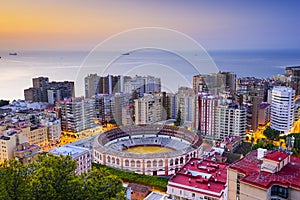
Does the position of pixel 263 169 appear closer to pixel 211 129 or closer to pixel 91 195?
pixel 91 195

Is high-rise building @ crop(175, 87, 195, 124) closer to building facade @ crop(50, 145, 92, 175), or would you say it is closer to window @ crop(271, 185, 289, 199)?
building facade @ crop(50, 145, 92, 175)

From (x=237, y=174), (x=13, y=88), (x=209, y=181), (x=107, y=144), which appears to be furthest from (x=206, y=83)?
(x=13, y=88)

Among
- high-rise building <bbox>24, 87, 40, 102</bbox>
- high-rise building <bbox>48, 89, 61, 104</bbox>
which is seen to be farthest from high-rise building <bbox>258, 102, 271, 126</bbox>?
high-rise building <bbox>24, 87, 40, 102</bbox>

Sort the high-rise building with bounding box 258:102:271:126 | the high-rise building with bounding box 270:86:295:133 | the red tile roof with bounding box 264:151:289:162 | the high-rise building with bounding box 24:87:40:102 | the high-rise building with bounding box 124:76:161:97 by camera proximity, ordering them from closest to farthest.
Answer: the red tile roof with bounding box 264:151:289:162
the high-rise building with bounding box 270:86:295:133
the high-rise building with bounding box 258:102:271:126
the high-rise building with bounding box 124:76:161:97
the high-rise building with bounding box 24:87:40:102

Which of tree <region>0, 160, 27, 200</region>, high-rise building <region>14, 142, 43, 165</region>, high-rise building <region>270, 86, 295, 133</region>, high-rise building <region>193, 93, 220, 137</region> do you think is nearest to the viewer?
tree <region>0, 160, 27, 200</region>

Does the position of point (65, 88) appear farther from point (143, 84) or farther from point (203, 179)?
point (203, 179)

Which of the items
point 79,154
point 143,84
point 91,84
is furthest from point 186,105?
point 91,84

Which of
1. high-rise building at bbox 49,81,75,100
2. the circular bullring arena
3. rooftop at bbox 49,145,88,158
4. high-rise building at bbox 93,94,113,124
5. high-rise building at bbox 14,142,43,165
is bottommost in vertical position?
the circular bullring arena

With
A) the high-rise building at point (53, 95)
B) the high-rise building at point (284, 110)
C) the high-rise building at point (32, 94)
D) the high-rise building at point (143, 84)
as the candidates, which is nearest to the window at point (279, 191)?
the high-rise building at point (284, 110)
